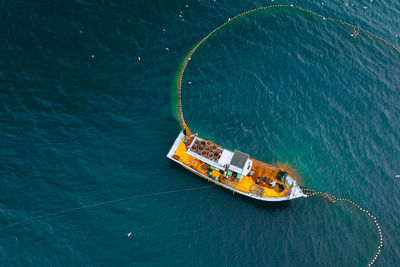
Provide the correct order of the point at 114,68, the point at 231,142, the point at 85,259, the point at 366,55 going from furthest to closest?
the point at 366,55
the point at 114,68
the point at 231,142
the point at 85,259

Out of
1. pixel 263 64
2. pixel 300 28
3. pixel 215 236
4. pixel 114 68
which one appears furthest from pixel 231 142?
pixel 300 28

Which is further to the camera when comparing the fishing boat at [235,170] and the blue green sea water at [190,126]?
the fishing boat at [235,170]

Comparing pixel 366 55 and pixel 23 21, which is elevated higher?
pixel 366 55

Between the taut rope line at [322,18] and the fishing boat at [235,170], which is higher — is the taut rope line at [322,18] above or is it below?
above

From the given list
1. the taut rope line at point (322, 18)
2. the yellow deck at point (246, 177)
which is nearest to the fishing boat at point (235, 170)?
the yellow deck at point (246, 177)

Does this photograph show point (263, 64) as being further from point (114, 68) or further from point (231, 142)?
point (114, 68)

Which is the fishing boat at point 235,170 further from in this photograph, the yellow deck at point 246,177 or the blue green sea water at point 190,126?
the blue green sea water at point 190,126
